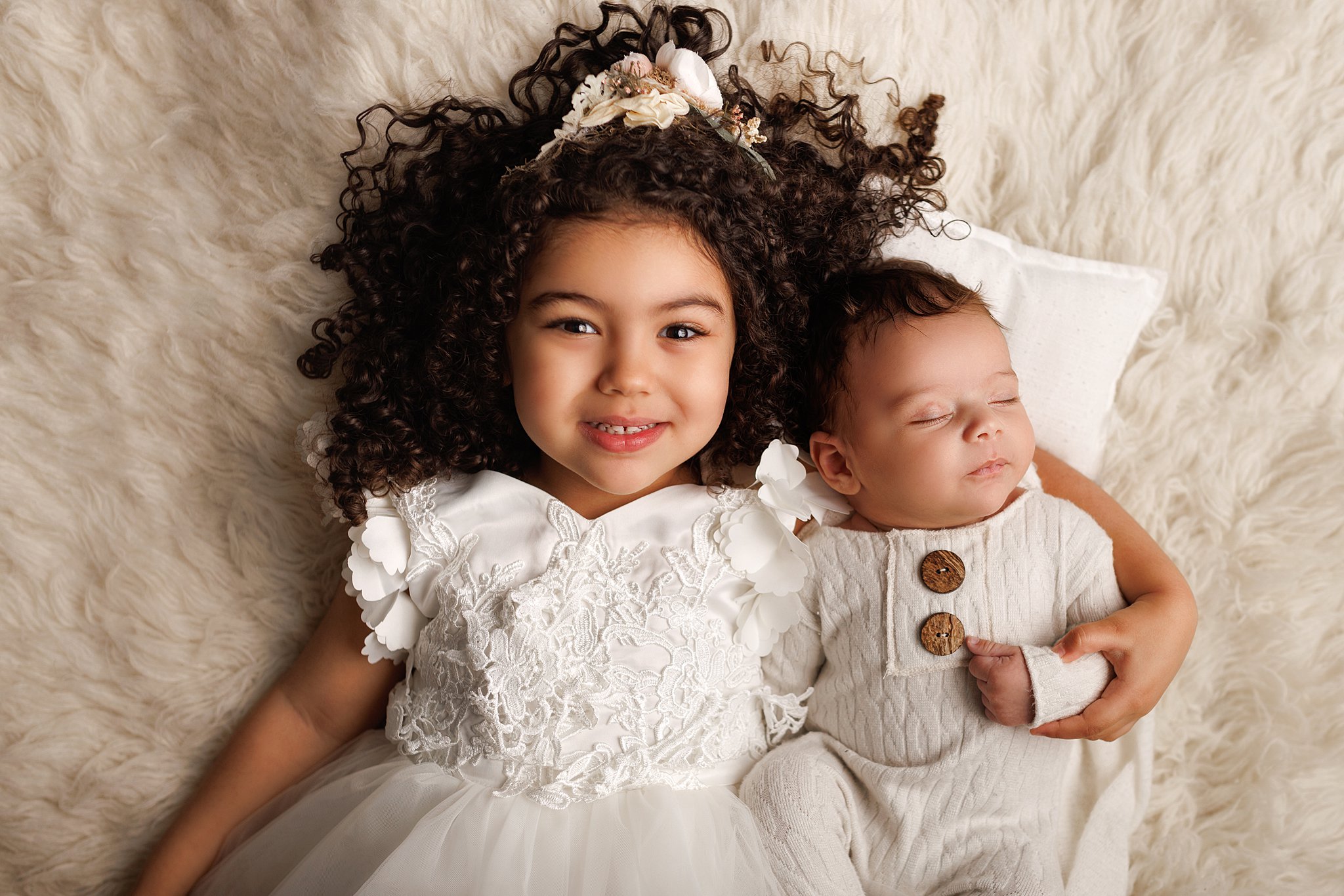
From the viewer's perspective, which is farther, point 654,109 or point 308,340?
point 308,340

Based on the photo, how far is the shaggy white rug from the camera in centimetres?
139

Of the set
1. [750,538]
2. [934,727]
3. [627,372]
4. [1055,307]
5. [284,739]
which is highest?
[1055,307]

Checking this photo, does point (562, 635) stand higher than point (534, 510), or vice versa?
point (534, 510)

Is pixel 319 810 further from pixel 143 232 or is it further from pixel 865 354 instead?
pixel 865 354

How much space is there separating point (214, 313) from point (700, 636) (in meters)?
0.85

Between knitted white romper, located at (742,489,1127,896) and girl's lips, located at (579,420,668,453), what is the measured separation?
0.34 meters

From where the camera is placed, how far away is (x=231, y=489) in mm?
1461

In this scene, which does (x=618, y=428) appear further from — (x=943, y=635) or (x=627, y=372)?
(x=943, y=635)

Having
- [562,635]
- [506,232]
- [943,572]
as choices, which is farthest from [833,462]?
[506,232]

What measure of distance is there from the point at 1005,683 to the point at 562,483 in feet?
2.13

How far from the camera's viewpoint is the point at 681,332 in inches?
47.9

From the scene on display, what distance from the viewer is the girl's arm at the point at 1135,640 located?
1258 mm

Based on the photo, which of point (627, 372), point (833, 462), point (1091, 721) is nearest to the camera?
point (627, 372)

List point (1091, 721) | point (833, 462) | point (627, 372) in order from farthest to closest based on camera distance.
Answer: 1. point (833, 462)
2. point (1091, 721)
3. point (627, 372)
